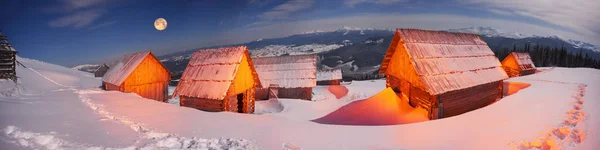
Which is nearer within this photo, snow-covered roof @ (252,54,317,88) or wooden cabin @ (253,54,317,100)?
wooden cabin @ (253,54,317,100)

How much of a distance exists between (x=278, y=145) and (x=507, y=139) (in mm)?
4855

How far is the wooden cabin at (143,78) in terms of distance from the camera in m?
17.7

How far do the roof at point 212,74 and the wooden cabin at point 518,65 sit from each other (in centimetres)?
3213

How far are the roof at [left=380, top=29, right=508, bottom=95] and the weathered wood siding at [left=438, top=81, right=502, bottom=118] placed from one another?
0.38m

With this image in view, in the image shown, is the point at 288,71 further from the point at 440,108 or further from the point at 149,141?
the point at 149,141

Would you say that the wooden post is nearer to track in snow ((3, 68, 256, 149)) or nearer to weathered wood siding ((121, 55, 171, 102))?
track in snow ((3, 68, 256, 149))

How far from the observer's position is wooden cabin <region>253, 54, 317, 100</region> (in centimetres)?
2531

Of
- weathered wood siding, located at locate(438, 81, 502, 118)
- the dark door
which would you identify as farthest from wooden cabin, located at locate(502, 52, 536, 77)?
the dark door

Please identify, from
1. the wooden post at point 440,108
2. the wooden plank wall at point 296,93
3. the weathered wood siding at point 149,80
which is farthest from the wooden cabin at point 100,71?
the wooden post at point 440,108

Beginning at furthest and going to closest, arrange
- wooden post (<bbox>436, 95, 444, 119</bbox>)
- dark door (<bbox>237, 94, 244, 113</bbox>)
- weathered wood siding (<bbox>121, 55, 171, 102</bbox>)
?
weathered wood siding (<bbox>121, 55, 171, 102</bbox>) < dark door (<bbox>237, 94, 244, 113</bbox>) < wooden post (<bbox>436, 95, 444, 119</bbox>)

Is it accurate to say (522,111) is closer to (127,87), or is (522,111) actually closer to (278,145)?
(278,145)

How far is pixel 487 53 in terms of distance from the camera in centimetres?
1434

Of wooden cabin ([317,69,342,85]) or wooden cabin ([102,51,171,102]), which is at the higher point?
wooden cabin ([102,51,171,102])

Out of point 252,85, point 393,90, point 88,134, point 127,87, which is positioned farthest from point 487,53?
point 127,87
